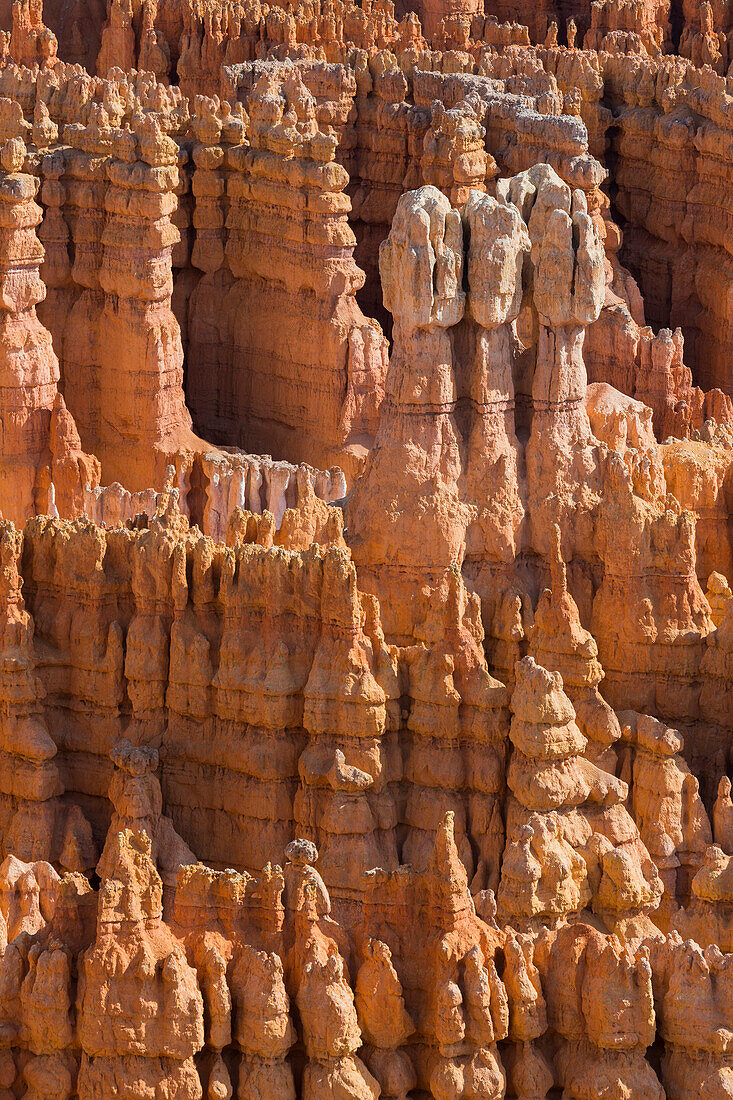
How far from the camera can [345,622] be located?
2398cm

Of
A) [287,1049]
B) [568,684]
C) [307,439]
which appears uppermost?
[307,439]

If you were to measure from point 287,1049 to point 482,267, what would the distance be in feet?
27.1

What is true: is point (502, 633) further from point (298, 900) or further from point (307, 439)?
point (307, 439)

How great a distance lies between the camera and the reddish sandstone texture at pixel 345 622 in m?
20.0

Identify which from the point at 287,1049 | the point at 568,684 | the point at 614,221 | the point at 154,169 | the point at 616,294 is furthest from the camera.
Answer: the point at 614,221

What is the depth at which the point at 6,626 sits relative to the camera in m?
25.2

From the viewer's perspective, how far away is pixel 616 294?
41094 millimetres

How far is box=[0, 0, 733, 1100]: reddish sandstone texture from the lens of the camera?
789 inches

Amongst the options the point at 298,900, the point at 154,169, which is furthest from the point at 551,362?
the point at 154,169

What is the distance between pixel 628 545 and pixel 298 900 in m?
6.65

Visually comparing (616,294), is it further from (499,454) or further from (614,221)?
(499,454)

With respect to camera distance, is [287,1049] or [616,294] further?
[616,294]

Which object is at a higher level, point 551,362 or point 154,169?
point 154,169

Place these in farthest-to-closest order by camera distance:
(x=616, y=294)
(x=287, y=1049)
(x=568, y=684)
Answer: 1. (x=616, y=294)
2. (x=568, y=684)
3. (x=287, y=1049)
